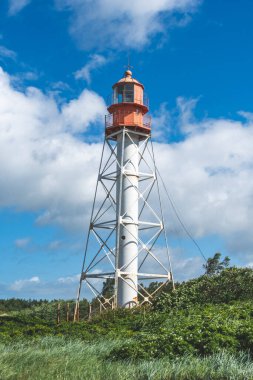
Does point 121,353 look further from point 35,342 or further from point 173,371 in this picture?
point 35,342

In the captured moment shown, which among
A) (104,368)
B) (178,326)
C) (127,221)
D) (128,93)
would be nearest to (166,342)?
(104,368)

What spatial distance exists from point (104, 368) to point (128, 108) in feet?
86.9

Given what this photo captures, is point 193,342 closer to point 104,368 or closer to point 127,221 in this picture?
point 104,368

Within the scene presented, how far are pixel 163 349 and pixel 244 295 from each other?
558 inches

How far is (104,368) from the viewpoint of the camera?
1079 cm

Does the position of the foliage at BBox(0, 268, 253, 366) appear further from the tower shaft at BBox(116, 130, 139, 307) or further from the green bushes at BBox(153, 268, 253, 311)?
the tower shaft at BBox(116, 130, 139, 307)

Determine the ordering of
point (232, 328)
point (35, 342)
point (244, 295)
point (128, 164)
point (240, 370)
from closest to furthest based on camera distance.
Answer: point (240, 370), point (232, 328), point (35, 342), point (244, 295), point (128, 164)

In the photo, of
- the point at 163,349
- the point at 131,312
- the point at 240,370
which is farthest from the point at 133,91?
the point at 240,370

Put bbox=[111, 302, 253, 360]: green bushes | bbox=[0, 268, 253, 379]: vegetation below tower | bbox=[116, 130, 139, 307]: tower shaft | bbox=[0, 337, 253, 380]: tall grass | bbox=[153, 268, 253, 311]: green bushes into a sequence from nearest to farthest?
bbox=[0, 337, 253, 380]: tall grass, bbox=[0, 268, 253, 379]: vegetation below tower, bbox=[111, 302, 253, 360]: green bushes, bbox=[153, 268, 253, 311]: green bushes, bbox=[116, 130, 139, 307]: tower shaft

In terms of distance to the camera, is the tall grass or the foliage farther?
the foliage

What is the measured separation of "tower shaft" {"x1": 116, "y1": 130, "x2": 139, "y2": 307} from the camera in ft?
106

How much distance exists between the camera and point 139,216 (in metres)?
34.6

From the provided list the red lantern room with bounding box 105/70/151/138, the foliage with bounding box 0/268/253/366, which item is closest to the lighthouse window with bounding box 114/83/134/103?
the red lantern room with bounding box 105/70/151/138

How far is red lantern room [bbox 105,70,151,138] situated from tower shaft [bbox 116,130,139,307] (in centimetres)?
89
